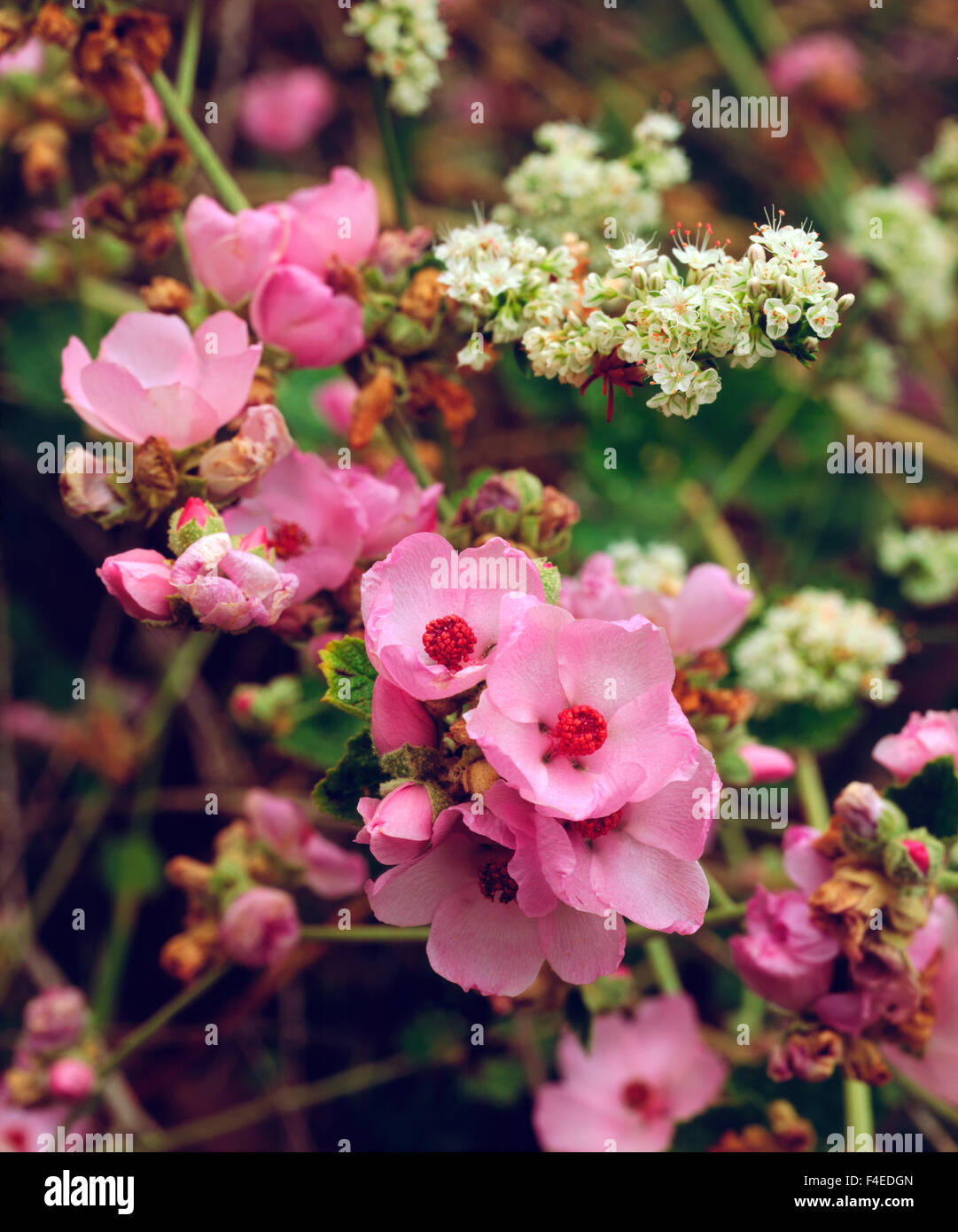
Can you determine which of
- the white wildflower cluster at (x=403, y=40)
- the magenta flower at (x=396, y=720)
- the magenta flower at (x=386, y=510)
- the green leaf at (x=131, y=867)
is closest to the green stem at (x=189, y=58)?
the white wildflower cluster at (x=403, y=40)

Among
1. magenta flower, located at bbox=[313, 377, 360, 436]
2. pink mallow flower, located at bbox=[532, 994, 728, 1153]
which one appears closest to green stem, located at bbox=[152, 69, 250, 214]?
magenta flower, located at bbox=[313, 377, 360, 436]

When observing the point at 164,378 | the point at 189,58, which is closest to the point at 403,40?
the point at 189,58

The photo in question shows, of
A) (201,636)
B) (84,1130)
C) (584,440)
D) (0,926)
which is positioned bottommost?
(84,1130)

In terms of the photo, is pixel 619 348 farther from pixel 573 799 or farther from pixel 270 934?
pixel 270 934

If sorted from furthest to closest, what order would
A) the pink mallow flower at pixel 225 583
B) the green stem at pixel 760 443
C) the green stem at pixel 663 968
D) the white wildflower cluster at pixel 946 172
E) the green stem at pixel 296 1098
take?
1. the green stem at pixel 760 443
2. the white wildflower cluster at pixel 946 172
3. the green stem at pixel 296 1098
4. the green stem at pixel 663 968
5. the pink mallow flower at pixel 225 583

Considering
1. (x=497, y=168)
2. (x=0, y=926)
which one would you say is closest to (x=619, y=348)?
(x=0, y=926)

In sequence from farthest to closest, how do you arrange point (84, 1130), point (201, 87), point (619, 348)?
point (201, 87) → point (84, 1130) → point (619, 348)

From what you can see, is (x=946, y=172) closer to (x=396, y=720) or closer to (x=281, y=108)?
(x=281, y=108)

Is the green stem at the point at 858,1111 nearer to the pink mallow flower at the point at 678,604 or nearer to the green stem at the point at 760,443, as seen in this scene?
the pink mallow flower at the point at 678,604
